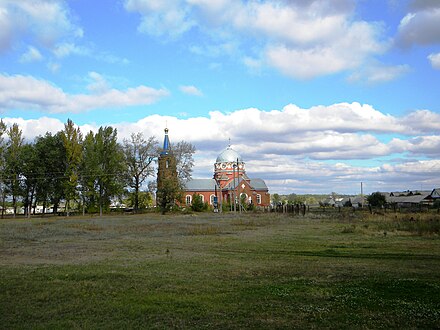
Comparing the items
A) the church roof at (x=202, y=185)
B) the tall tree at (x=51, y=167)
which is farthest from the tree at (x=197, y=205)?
the tall tree at (x=51, y=167)

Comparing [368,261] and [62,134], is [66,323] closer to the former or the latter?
[368,261]

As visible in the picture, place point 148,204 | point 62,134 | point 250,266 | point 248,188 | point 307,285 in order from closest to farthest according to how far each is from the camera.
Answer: point 307,285 → point 250,266 → point 62,134 → point 148,204 → point 248,188

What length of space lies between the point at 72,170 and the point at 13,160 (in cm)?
758

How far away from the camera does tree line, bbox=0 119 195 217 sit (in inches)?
2295

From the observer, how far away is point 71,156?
199 feet

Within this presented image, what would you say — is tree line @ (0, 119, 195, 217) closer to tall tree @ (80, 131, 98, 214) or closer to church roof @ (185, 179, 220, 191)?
tall tree @ (80, 131, 98, 214)

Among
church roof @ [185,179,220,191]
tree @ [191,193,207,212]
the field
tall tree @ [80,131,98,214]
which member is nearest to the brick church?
church roof @ [185,179,220,191]

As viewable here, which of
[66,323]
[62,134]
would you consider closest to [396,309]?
[66,323]

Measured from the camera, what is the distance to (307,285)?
9.68 meters

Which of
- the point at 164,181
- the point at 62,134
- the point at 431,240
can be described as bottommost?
the point at 431,240

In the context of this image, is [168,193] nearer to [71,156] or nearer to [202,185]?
[71,156]

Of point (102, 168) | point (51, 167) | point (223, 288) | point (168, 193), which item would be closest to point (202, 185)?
point (168, 193)

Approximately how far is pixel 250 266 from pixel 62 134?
53.7 m

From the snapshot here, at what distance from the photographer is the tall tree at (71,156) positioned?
197 feet
